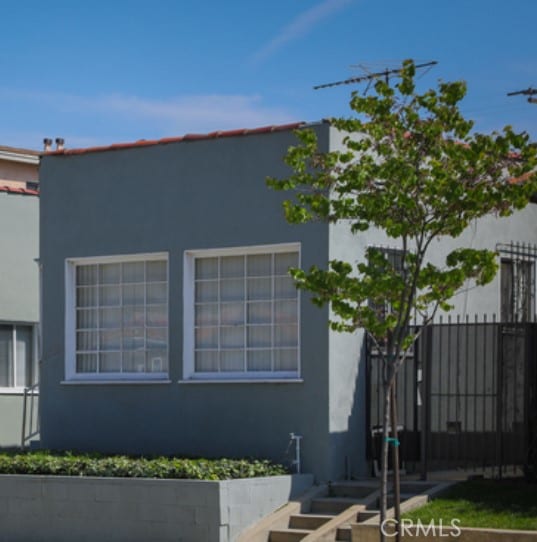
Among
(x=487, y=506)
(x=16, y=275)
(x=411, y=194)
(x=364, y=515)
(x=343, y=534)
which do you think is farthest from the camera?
(x=16, y=275)

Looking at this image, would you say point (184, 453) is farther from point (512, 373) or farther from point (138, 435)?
point (512, 373)

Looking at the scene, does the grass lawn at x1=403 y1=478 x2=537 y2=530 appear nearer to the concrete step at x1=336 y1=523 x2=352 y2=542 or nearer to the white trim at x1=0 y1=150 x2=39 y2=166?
the concrete step at x1=336 y1=523 x2=352 y2=542

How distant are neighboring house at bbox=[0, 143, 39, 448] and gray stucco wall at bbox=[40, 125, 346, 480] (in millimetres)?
5762

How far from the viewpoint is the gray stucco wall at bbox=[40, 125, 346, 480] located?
16625 mm

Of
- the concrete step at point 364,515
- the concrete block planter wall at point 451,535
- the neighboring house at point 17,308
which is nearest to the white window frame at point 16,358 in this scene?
the neighboring house at point 17,308

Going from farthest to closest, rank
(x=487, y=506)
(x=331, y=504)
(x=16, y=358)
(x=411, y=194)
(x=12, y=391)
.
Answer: (x=16, y=358) < (x=12, y=391) < (x=331, y=504) < (x=487, y=506) < (x=411, y=194)

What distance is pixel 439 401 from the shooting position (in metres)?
16.7

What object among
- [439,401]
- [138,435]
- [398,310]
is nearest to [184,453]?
[138,435]

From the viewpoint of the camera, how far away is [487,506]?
14.7 metres

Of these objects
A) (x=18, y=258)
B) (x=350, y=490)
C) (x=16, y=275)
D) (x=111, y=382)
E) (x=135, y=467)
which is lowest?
(x=350, y=490)

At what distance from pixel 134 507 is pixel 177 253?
11.8 ft

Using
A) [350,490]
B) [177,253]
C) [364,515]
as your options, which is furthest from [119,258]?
[364,515]

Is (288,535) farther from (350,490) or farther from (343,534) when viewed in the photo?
(350,490)

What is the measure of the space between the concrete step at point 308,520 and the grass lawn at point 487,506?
1.27m
